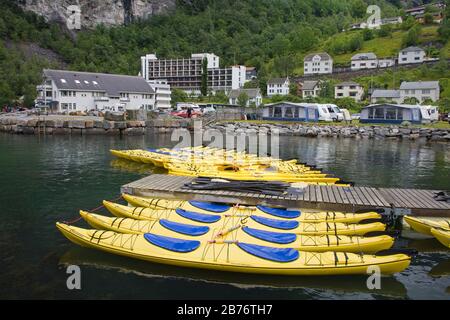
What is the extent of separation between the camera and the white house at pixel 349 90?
107 meters

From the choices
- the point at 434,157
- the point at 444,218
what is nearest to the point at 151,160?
the point at 444,218

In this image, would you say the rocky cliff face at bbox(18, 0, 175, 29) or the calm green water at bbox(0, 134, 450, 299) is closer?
the calm green water at bbox(0, 134, 450, 299)

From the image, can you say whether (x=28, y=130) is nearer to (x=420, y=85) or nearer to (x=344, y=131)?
(x=344, y=131)

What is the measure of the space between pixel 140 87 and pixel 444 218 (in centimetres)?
8204

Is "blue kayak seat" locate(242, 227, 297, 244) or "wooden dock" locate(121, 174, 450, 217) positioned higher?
"wooden dock" locate(121, 174, 450, 217)

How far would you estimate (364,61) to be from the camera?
13162cm

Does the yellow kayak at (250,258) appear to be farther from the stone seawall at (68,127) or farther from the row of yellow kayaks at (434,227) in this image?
the stone seawall at (68,127)

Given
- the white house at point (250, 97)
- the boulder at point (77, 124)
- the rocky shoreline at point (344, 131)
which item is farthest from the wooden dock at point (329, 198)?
the white house at point (250, 97)

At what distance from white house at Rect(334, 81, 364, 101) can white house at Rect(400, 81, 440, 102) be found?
14150 mm

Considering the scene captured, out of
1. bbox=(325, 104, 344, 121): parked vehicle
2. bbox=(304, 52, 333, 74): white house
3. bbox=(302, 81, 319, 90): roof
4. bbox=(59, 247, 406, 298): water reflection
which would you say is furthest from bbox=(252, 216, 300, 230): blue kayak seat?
bbox=(304, 52, 333, 74): white house

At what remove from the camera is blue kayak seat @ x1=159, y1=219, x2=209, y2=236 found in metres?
13.3

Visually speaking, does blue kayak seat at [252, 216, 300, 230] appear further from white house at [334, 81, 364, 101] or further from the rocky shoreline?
white house at [334, 81, 364, 101]

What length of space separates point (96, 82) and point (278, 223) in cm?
7659
